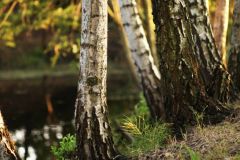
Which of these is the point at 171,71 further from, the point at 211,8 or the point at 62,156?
the point at 211,8

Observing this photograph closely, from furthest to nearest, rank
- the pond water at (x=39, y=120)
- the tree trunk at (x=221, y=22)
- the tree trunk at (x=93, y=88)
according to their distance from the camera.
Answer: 1. the pond water at (x=39, y=120)
2. the tree trunk at (x=221, y=22)
3. the tree trunk at (x=93, y=88)

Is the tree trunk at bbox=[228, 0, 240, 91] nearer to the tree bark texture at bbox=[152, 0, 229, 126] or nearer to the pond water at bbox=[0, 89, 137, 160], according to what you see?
the tree bark texture at bbox=[152, 0, 229, 126]

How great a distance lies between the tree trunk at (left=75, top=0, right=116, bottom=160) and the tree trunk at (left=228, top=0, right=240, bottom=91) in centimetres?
302

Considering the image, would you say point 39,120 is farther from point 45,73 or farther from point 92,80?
point 45,73

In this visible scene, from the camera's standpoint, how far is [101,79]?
6.66m

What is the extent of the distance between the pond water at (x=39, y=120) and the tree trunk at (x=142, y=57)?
10.4 ft

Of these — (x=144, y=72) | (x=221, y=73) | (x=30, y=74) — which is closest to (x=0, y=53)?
(x=30, y=74)

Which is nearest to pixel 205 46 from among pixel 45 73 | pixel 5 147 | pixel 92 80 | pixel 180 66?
pixel 180 66

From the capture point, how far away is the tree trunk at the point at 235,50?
8.80 meters

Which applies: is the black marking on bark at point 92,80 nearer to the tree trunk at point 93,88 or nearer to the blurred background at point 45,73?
the tree trunk at point 93,88

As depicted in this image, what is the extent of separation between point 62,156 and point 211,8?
36.2ft

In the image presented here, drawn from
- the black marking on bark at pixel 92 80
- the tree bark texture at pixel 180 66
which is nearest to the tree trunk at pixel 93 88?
the black marking on bark at pixel 92 80

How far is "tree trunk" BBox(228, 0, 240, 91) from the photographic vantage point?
880 centimetres

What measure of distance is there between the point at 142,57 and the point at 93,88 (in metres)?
3.28
